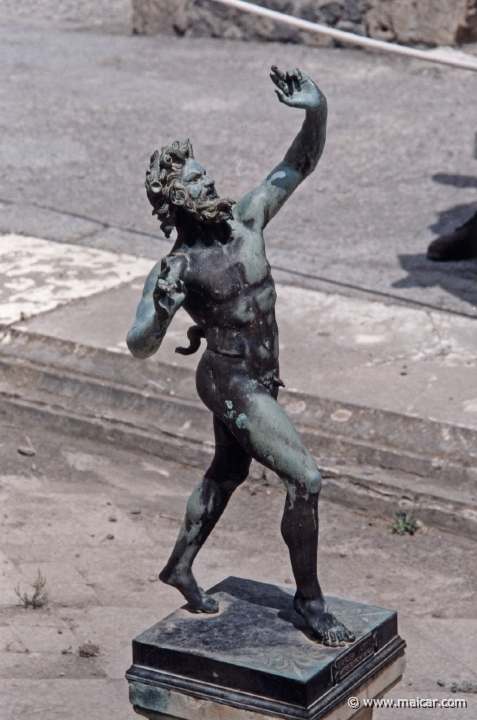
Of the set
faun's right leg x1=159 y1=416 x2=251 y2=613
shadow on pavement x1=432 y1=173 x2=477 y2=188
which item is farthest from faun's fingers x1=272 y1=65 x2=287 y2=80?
shadow on pavement x1=432 y1=173 x2=477 y2=188

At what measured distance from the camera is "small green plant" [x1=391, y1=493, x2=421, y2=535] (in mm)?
5262

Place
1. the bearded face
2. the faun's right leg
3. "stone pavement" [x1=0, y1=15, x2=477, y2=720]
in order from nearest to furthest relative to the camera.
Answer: the bearded face
the faun's right leg
"stone pavement" [x1=0, y1=15, x2=477, y2=720]

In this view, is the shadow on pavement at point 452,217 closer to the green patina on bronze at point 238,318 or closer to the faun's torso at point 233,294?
the green patina on bronze at point 238,318

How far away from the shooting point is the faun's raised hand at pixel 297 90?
333 cm

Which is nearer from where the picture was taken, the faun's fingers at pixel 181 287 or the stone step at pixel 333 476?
the faun's fingers at pixel 181 287

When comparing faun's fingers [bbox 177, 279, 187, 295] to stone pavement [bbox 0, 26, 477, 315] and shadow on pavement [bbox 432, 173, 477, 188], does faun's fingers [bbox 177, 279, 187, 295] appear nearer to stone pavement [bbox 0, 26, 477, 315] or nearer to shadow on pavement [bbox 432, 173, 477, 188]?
stone pavement [bbox 0, 26, 477, 315]

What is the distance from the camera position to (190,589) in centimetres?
348

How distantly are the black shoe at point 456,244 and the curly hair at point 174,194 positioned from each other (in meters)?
4.82

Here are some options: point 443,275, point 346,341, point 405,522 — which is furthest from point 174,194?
point 443,275

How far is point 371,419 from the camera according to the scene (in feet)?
18.6

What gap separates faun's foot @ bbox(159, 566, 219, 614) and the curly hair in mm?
989

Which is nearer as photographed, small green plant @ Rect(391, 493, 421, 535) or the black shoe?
small green plant @ Rect(391, 493, 421, 535)

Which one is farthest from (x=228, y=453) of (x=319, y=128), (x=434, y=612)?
(x=434, y=612)

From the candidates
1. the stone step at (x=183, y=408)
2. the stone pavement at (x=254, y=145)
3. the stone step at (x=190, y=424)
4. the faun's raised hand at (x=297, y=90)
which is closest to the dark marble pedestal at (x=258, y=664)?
the faun's raised hand at (x=297, y=90)
